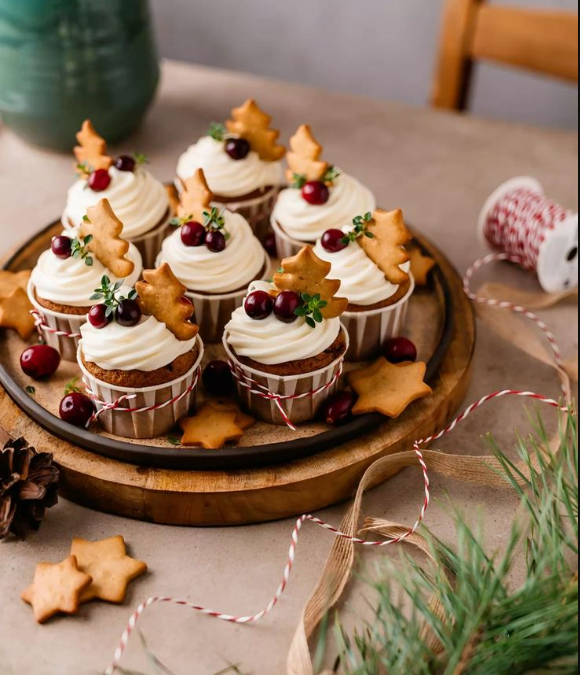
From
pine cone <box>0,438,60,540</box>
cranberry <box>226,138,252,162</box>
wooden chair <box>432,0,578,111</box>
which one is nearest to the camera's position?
pine cone <box>0,438,60,540</box>

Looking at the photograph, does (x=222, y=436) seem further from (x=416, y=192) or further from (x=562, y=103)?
(x=562, y=103)

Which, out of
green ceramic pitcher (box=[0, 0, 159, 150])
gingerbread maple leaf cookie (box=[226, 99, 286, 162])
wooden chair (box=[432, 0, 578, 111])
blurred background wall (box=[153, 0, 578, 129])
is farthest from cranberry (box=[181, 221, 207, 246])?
blurred background wall (box=[153, 0, 578, 129])

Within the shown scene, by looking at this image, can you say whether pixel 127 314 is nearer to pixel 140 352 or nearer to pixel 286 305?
pixel 140 352

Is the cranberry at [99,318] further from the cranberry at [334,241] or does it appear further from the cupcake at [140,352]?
the cranberry at [334,241]

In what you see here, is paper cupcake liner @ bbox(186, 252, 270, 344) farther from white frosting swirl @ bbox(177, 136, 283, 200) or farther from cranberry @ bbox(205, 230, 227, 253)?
white frosting swirl @ bbox(177, 136, 283, 200)

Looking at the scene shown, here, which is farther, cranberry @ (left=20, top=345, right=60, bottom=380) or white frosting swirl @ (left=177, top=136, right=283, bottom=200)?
white frosting swirl @ (left=177, top=136, right=283, bottom=200)

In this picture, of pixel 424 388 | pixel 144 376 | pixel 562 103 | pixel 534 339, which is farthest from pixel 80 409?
pixel 562 103

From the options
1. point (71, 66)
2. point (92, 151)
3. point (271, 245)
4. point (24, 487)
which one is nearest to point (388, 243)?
point (271, 245)
